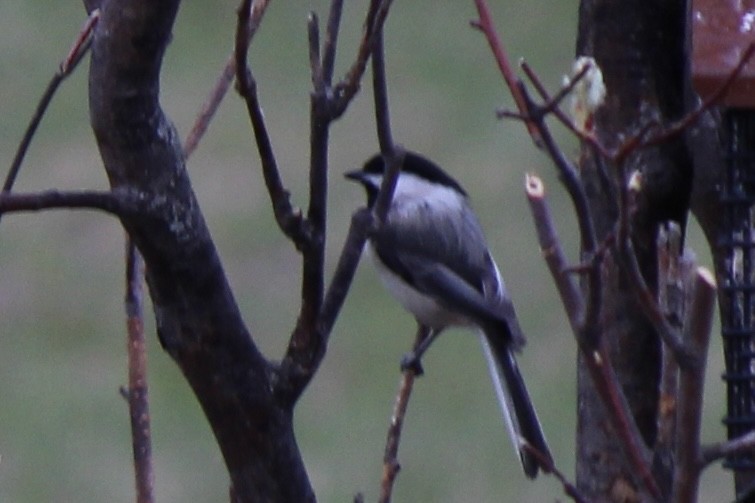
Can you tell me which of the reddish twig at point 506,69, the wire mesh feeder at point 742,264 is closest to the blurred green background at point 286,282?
the wire mesh feeder at point 742,264

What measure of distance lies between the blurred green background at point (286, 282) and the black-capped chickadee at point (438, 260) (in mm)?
1594

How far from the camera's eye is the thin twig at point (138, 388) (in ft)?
6.31

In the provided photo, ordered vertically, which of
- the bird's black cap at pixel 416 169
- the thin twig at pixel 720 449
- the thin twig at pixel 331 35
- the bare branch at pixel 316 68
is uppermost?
the bird's black cap at pixel 416 169

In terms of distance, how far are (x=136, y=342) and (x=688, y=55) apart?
875mm

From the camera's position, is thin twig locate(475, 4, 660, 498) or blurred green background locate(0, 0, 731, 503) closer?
thin twig locate(475, 4, 660, 498)

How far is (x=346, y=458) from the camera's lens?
6.32 metres

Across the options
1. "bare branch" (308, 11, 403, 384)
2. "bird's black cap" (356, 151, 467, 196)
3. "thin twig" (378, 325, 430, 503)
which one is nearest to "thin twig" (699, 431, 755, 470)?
"bare branch" (308, 11, 403, 384)

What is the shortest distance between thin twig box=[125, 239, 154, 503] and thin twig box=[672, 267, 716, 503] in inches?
33.5

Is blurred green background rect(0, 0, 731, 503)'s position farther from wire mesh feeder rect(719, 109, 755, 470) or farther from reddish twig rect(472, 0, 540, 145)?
reddish twig rect(472, 0, 540, 145)

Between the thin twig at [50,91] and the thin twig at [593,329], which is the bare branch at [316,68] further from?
the thin twig at [593,329]

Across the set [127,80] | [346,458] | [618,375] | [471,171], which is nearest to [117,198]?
[127,80]

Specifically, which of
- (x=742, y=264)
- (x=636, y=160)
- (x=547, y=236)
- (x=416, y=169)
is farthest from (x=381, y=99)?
(x=416, y=169)

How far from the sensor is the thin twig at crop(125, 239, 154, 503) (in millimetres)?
1923

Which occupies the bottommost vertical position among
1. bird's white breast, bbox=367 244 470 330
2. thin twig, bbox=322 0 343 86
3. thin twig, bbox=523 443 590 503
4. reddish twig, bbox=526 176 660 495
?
thin twig, bbox=523 443 590 503
